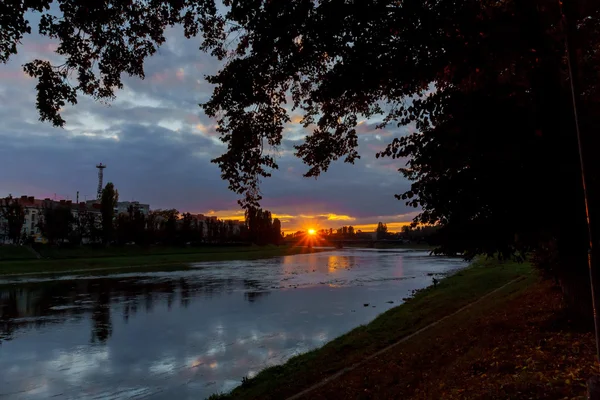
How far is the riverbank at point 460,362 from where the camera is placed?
20.0 ft

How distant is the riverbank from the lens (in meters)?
6.11

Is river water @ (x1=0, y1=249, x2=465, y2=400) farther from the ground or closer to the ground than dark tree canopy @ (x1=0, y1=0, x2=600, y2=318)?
closer to the ground

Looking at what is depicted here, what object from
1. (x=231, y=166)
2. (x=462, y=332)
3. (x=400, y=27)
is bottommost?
(x=462, y=332)

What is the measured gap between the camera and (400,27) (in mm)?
6844

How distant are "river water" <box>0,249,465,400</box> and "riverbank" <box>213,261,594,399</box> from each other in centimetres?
226

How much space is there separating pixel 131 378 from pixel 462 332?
9.54m

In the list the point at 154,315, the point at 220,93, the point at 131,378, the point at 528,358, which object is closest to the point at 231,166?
the point at 220,93

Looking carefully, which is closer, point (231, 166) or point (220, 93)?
point (220, 93)

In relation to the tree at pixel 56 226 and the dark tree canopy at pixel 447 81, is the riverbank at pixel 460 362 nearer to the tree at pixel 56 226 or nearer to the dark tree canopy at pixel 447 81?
the dark tree canopy at pixel 447 81

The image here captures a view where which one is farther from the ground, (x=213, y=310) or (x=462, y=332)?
(x=462, y=332)

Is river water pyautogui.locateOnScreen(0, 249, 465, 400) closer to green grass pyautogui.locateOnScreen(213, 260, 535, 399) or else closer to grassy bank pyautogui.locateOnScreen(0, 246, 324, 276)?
green grass pyautogui.locateOnScreen(213, 260, 535, 399)

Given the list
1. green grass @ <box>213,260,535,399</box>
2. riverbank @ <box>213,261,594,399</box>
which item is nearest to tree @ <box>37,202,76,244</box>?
green grass @ <box>213,260,535,399</box>

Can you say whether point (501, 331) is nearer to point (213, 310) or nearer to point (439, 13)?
point (439, 13)

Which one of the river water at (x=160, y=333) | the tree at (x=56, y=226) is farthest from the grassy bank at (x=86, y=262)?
the river water at (x=160, y=333)
